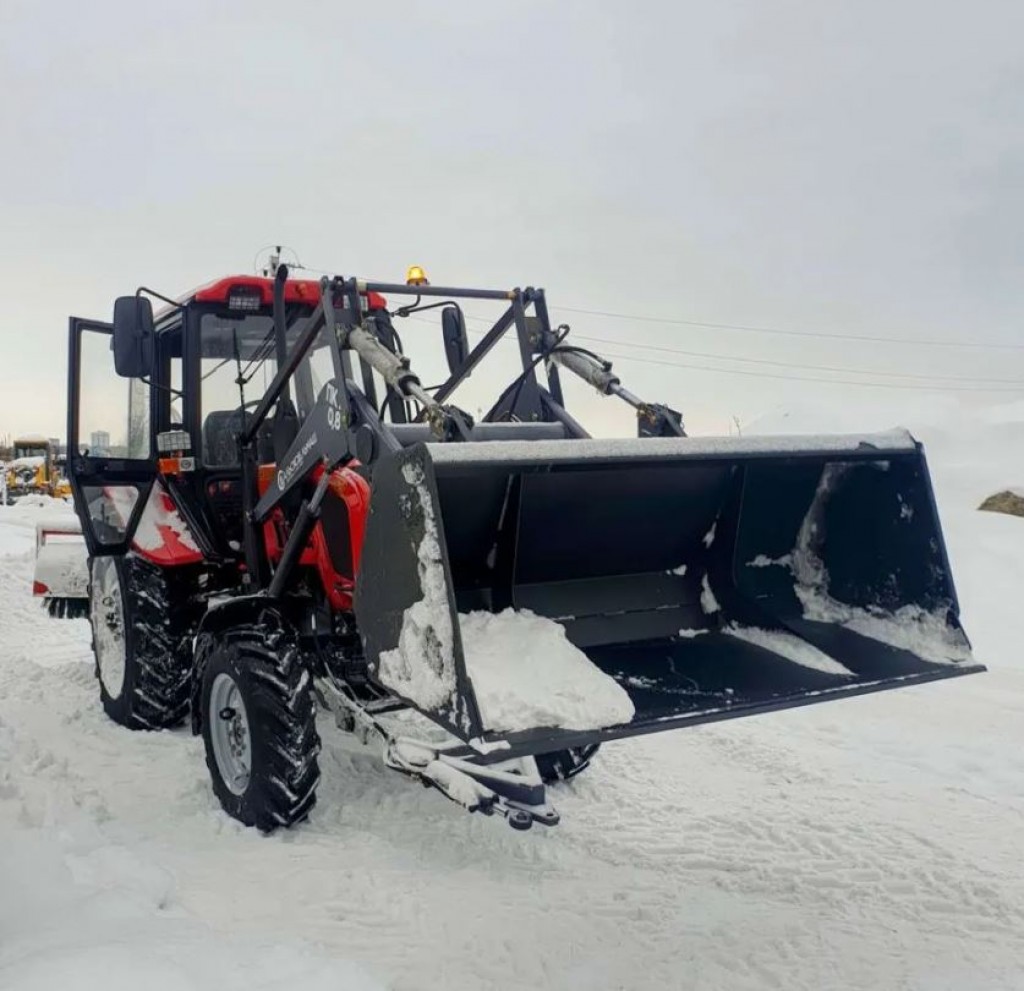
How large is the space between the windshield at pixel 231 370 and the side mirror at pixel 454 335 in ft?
2.48

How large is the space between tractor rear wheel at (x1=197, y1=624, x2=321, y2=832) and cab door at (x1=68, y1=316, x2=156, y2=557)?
1.86m

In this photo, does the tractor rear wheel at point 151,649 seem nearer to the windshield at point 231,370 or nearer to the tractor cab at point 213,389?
the tractor cab at point 213,389

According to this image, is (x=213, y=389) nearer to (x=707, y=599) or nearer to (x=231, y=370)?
(x=231, y=370)

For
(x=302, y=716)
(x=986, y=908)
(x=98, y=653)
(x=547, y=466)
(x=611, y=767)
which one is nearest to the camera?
(x=547, y=466)

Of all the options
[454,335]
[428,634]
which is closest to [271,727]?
[428,634]

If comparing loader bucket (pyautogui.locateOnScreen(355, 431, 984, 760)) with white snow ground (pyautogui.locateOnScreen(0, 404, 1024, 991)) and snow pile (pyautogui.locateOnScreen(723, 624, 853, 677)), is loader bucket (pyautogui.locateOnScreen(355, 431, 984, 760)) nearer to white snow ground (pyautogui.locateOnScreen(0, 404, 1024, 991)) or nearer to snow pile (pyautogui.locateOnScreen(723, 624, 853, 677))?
snow pile (pyautogui.locateOnScreen(723, 624, 853, 677))

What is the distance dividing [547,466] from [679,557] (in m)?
1.34

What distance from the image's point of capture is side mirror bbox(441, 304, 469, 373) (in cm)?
510

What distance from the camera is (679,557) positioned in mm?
4270

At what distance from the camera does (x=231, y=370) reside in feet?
16.8

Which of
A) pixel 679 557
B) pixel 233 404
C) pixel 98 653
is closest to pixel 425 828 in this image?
pixel 679 557

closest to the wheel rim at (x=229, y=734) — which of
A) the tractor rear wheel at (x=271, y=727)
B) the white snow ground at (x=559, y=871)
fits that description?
the tractor rear wheel at (x=271, y=727)

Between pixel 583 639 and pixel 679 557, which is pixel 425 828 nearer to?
pixel 583 639

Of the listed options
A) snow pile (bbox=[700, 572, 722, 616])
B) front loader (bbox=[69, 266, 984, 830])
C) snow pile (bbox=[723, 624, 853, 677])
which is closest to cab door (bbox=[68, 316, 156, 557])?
front loader (bbox=[69, 266, 984, 830])
